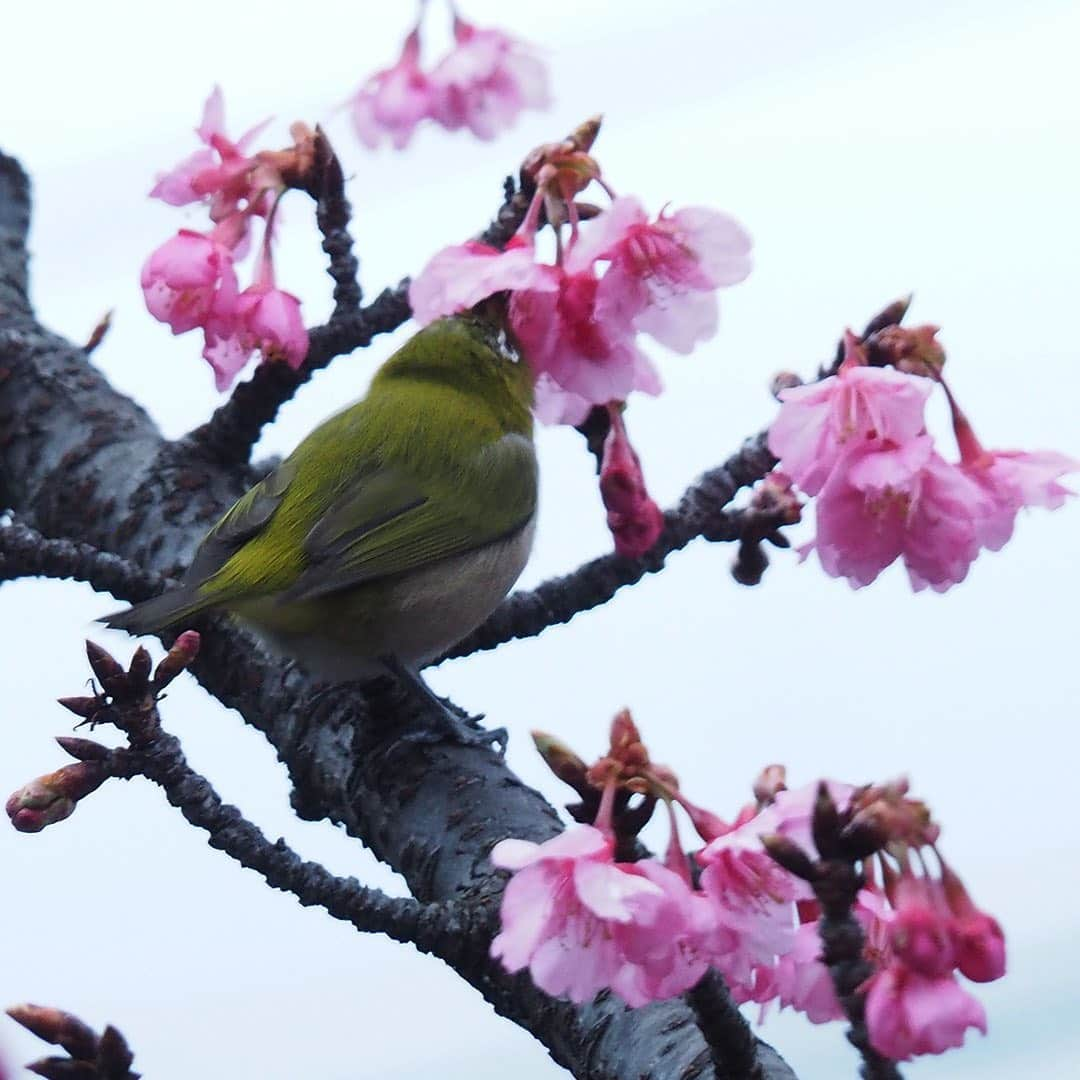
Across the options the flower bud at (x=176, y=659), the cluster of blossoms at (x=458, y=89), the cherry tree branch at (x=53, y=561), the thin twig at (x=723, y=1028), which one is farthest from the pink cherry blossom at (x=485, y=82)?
the thin twig at (x=723, y=1028)

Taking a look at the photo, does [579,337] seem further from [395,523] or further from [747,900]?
[395,523]

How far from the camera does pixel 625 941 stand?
1461 millimetres

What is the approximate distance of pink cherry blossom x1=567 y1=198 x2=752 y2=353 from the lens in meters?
1.86

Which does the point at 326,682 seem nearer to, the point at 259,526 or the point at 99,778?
the point at 259,526

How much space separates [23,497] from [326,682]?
2.52 ft

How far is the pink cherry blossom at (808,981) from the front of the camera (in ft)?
5.36

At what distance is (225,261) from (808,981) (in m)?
1.30

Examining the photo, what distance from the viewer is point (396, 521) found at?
2.91 metres

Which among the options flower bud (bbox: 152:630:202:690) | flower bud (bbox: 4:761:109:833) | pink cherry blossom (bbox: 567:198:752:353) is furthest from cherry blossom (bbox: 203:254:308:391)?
flower bud (bbox: 4:761:109:833)

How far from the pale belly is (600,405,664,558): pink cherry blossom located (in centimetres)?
77

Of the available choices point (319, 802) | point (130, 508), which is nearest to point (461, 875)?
point (319, 802)

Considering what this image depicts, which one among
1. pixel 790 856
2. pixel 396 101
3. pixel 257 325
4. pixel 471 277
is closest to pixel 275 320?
pixel 257 325

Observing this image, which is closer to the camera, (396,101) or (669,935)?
(669,935)

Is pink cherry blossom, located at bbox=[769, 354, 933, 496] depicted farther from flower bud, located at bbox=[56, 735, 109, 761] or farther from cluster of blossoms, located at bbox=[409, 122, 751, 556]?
flower bud, located at bbox=[56, 735, 109, 761]
